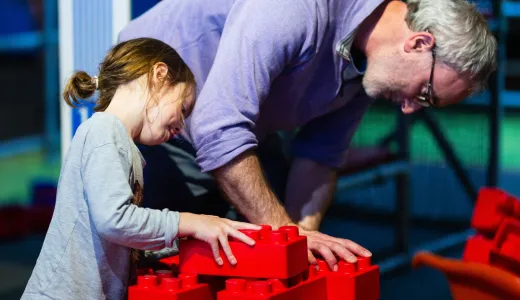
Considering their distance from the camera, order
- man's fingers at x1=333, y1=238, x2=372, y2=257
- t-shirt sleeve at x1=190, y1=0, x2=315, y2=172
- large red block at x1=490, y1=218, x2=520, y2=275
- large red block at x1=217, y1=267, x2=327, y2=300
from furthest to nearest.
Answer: large red block at x1=490, y1=218, x2=520, y2=275 < t-shirt sleeve at x1=190, y1=0, x2=315, y2=172 < man's fingers at x1=333, y1=238, x2=372, y2=257 < large red block at x1=217, y1=267, x2=327, y2=300

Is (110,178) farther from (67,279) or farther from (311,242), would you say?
(311,242)

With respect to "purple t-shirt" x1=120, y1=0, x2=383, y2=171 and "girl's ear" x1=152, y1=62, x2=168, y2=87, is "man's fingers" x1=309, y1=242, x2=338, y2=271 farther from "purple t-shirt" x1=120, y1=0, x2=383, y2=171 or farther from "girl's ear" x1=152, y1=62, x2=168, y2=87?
"girl's ear" x1=152, y1=62, x2=168, y2=87

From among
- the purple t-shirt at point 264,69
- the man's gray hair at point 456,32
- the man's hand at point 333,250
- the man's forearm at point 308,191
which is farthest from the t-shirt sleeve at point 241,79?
the man's forearm at point 308,191

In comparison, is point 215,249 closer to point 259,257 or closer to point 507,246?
point 259,257

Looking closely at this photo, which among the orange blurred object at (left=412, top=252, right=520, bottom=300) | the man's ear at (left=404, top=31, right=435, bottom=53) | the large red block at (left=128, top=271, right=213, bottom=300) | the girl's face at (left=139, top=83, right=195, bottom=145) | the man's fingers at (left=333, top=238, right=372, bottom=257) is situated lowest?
the orange blurred object at (left=412, top=252, right=520, bottom=300)

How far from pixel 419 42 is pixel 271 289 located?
1117 mm

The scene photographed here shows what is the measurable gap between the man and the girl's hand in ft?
1.07

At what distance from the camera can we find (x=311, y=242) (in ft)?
8.06

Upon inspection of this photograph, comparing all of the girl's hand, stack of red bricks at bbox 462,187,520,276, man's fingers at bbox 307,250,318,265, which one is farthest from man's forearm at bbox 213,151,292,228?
stack of red bricks at bbox 462,187,520,276

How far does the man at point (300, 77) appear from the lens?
2.59 metres

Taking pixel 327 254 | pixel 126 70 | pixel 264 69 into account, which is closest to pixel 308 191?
pixel 264 69

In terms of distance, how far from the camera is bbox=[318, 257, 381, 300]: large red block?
225 cm

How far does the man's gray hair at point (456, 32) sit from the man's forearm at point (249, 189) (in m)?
0.70

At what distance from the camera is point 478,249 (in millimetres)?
2875
